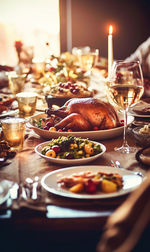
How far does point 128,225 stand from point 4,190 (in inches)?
18.4

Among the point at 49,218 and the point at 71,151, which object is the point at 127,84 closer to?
the point at 71,151

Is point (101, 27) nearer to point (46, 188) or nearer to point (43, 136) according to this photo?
point (43, 136)

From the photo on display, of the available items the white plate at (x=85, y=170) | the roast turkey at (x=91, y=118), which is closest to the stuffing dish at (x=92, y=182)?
the white plate at (x=85, y=170)

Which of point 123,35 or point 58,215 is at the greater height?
point 123,35

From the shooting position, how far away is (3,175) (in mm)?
1222

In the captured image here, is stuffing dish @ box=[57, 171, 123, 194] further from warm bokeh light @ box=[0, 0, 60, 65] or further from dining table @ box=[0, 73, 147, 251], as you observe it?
warm bokeh light @ box=[0, 0, 60, 65]

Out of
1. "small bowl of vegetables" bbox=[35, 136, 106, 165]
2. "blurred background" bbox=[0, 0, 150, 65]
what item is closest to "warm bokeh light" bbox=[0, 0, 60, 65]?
"blurred background" bbox=[0, 0, 150, 65]

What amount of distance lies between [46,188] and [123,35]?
A: 5.69m

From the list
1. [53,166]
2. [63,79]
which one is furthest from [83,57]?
[53,166]

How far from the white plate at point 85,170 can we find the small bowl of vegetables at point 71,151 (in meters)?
0.09

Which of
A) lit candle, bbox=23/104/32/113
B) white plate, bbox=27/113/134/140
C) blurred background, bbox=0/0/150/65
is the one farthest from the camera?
blurred background, bbox=0/0/150/65

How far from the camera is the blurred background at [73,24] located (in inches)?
244

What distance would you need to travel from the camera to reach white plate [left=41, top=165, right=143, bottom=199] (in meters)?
Result: 1.01

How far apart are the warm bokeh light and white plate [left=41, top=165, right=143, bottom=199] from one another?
5820 mm
